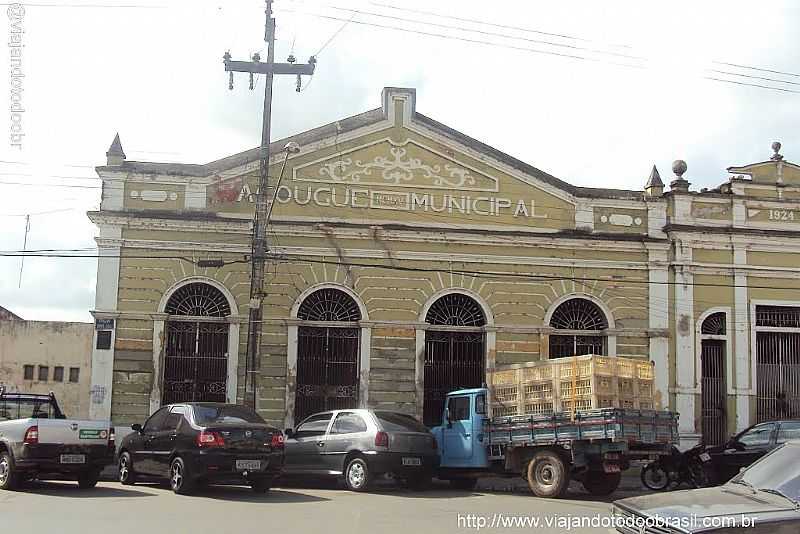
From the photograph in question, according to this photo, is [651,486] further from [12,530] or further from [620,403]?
[12,530]

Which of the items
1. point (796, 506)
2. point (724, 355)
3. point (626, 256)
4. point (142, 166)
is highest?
point (142, 166)

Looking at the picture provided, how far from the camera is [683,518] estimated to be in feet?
22.3

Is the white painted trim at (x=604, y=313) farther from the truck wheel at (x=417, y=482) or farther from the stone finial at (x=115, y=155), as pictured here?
the stone finial at (x=115, y=155)

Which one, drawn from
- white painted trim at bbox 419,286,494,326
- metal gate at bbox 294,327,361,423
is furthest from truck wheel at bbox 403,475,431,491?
white painted trim at bbox 419,286,494,326

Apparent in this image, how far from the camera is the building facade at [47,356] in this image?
35906 mm

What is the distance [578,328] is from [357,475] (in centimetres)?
850

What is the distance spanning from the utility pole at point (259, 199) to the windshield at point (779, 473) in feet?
38.7

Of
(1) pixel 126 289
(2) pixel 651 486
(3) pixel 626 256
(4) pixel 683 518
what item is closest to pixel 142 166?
(1) pixel 126 289

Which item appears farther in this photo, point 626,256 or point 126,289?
point 626,256

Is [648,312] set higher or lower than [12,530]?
higher

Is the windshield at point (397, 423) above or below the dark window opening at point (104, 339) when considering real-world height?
below

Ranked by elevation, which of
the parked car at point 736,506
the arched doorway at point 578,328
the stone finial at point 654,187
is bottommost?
the parked car at point 736,506

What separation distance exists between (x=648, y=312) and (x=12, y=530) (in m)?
15.8

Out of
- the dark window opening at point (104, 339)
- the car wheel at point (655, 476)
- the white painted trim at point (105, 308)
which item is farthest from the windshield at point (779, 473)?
the dark window opening at point (104, 339)
